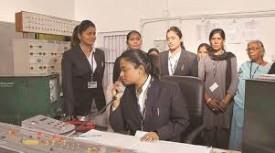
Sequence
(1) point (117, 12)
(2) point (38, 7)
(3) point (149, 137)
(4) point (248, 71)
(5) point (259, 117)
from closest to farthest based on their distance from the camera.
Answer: (5) point (259, 117) < (3) point (149, 137) < (4) point (248, 71) < (2) point (38, 7) < (1) point (117, 12)

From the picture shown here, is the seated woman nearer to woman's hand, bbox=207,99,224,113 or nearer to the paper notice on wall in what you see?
woman's hand, bbox=207,99,224,113

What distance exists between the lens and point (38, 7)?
331 centimetres

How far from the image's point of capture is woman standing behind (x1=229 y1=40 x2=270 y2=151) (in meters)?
2.69

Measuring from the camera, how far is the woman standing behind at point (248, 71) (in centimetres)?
269

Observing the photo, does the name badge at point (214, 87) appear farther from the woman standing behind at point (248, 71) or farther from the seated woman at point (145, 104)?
the seated woman at point (145, 104)

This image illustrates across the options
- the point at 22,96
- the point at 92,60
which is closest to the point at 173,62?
the point at 92,60

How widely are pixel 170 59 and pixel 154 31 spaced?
43cm

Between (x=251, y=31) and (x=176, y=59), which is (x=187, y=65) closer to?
(x=176, y=59)

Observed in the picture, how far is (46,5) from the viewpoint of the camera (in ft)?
11.2

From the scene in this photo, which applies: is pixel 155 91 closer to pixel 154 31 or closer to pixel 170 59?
pixel 170 59

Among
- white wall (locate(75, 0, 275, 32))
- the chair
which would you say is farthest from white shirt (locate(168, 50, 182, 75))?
the chair

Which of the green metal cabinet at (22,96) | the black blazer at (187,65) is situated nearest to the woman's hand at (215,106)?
the black blazer at (187,65)

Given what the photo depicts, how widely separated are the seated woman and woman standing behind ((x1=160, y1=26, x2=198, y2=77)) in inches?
48.3

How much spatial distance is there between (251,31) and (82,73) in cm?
164
